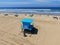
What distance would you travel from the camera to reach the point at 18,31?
11.7 meters

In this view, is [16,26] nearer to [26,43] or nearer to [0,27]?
[0,27]

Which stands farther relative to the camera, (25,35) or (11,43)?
(25,35)

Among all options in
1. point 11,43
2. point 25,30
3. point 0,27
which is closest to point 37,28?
point 25,30

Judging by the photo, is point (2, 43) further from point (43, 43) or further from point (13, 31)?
point (13, 31)

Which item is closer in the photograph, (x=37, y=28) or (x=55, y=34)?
(x=55, y=34)

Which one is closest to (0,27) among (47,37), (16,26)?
(16,26)

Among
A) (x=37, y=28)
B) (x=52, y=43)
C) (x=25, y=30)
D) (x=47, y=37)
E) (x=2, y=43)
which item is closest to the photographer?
(x=2, y=43)

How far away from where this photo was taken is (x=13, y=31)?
11602 mm

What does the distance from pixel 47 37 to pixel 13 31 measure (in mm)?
2261

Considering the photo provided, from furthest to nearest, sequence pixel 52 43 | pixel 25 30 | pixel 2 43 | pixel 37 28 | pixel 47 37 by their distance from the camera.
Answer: pixel 37 28 < pixel 25 30 < pixel 47 37 < pixel 52 43 < pixel 2 43

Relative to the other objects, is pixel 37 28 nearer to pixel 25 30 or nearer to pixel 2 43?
pixel 25 30

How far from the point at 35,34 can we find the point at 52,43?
1780mm

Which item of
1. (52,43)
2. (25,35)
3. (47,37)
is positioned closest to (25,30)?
(25,35)

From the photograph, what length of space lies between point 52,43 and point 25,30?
2.34m
